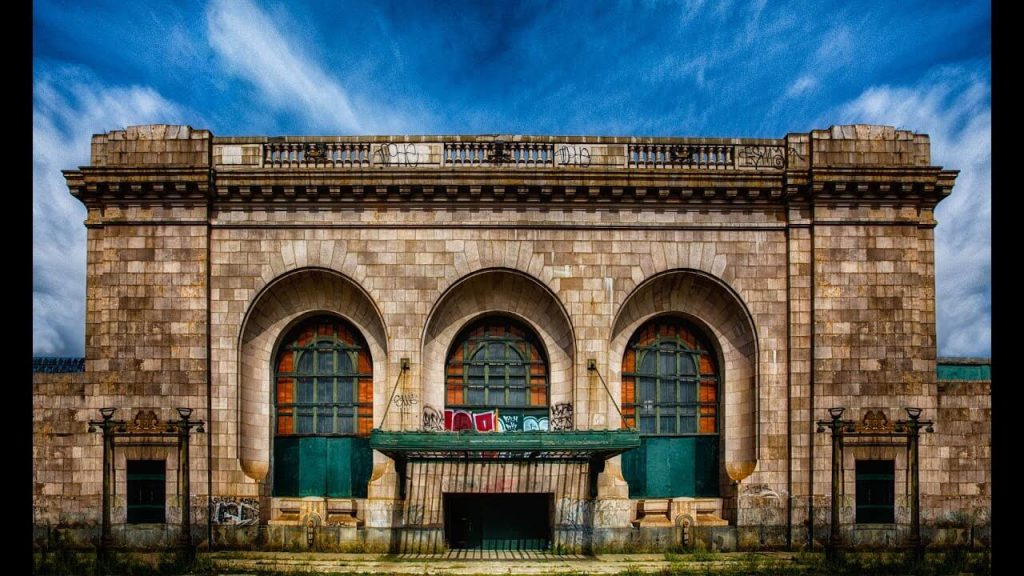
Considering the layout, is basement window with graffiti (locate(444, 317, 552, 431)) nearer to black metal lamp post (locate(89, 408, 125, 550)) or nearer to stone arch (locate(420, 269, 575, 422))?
stone arch (locate(420, 269, 575, 422))

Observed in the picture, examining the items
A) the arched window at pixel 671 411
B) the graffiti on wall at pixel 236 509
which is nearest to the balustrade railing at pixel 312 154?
the graffiti on wall at pixel 236 509

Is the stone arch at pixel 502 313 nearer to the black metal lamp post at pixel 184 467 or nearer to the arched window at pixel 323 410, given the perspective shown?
the arched window at pixel 323 410

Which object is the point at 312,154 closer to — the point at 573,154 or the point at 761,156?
the point at 573,154

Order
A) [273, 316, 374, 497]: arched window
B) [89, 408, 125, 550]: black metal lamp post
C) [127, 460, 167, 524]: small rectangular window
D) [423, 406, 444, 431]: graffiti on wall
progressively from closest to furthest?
[89, 408, 125, 550]: black metal lamp post → [127, 460, 167, 524]: small rectangular window → [423, 406, 444, 431]: graffiti on wall → [273, 316, 374, 497]: arched window

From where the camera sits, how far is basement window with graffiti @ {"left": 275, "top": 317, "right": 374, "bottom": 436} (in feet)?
78.3

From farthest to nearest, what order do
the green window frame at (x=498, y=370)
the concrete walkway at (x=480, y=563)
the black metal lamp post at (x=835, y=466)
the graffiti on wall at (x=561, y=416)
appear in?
the green window frame at (x=498, y=370) → the graffiti on wall at (x=561, y=416) → the black metal lamp post at (x=835, y=466) → the concrete walkway at (x=480, y=563)

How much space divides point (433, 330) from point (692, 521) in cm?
961

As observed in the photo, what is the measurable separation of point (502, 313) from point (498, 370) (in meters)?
1.82

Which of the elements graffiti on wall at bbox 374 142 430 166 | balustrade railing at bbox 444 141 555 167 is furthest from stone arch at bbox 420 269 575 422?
graffiti on wall at bbox 374 142 430 166

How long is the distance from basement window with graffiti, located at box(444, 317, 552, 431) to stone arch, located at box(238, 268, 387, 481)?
234cm

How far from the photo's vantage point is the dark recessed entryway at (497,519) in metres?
23.5

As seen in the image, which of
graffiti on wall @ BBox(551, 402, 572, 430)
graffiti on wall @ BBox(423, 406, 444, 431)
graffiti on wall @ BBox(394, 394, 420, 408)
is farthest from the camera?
graffiti on wall @ BBox(551, 402, 572, 430)

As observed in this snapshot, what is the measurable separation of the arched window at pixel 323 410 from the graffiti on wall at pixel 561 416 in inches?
224
